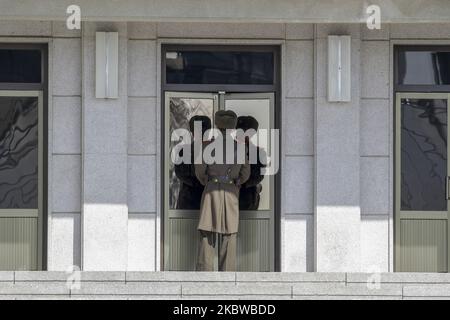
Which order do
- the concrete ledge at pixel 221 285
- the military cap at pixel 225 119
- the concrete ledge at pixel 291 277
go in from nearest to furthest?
the concrete ledge at pixel 221 285 < the concrete ledge at pixel 291 277 < the military cap at pixel 225 119

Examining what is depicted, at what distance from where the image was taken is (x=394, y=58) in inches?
816

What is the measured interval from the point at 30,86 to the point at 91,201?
1.79m

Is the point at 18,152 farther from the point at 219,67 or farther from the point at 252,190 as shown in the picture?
the point at 252,190

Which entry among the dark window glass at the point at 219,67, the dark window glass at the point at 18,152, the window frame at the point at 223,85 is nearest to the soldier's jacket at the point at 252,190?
the window frame at the point at 223,85

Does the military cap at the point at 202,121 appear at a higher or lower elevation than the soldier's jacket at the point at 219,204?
higher

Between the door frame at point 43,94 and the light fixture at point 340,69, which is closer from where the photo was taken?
the light fixture at point 340,69

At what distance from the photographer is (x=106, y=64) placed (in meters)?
20.2

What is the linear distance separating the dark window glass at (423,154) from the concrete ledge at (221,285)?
175cm

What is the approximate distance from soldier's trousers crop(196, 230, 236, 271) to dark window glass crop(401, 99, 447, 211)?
2402 millimetres

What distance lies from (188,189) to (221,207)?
2.50ft

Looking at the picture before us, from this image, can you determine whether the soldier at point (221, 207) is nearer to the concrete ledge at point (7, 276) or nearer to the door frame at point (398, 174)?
the door frame at point (398, 174)

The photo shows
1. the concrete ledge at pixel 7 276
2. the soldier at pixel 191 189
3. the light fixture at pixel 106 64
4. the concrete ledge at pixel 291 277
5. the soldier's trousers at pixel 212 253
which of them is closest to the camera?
the concrete ledge at pixel 7 276

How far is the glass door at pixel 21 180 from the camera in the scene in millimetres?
20578

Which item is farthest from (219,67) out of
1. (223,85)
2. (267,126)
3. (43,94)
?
(43,94)
